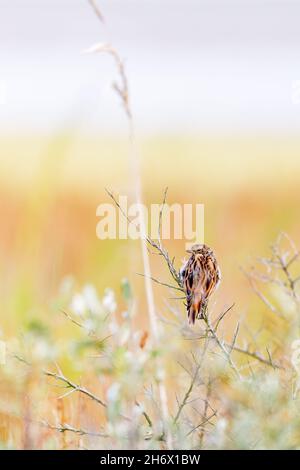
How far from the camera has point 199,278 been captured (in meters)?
1.69

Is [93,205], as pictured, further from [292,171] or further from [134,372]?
[134,372]

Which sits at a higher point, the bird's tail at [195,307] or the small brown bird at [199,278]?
the small brown bird at [199,278]

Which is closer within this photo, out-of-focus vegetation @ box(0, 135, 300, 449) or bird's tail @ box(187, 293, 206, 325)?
out-of-focus vegetation @ box(0, 135, 300, 449)

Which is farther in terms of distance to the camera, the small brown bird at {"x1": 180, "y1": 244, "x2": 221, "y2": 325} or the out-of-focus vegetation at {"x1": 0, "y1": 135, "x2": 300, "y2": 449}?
the small brown bird at {"x1": 180, "y1": 244, "x2": 221, "y2": 325}

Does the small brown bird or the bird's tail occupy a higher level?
the small brown bird

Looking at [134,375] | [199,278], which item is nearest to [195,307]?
[199,278]

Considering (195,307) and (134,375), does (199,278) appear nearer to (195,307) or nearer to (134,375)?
(195,307)

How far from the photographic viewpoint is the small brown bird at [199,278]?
1.64 meters

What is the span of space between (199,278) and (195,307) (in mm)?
78

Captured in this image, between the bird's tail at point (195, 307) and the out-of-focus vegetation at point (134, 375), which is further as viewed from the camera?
the bird's tail at point (195, 307)

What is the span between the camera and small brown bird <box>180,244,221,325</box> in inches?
64.6

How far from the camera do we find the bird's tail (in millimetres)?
1632

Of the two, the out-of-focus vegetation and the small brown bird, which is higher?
the small brown bird
